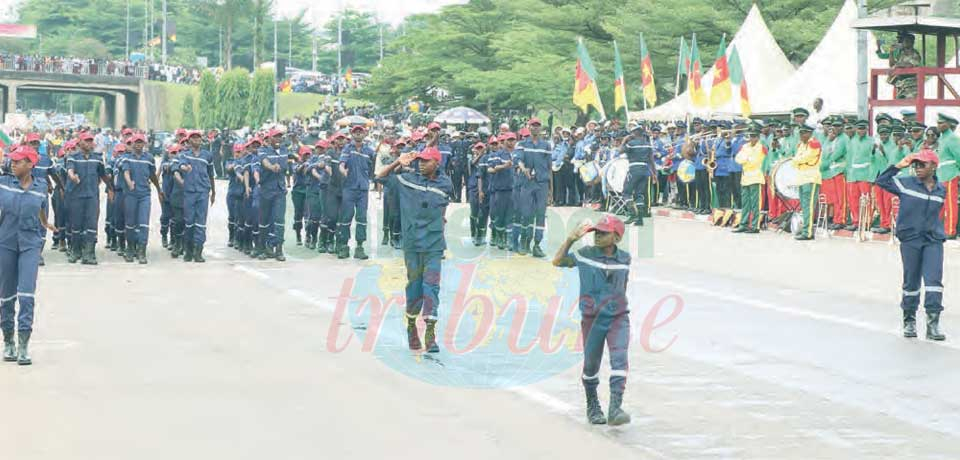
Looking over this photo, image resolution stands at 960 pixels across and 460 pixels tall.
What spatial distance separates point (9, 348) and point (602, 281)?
5487mm

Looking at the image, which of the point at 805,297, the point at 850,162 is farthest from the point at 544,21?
the point at 805,297

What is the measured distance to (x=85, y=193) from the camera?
23.5 m

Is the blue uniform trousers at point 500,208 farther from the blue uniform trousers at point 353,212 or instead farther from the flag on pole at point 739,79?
the flag on pole at point 739,79

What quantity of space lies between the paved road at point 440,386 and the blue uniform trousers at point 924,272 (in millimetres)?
384

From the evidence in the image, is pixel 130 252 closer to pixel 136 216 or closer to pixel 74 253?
pixel 136 216

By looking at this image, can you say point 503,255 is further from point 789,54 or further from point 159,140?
point 159,140

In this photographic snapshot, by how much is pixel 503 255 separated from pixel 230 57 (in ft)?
389

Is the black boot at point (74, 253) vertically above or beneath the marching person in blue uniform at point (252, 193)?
beneath

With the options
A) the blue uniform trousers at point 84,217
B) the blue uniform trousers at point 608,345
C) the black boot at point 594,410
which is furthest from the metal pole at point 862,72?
the black boot at point 594,410

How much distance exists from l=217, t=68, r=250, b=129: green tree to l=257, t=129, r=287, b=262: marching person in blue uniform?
276ft

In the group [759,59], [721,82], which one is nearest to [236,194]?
[721,82]

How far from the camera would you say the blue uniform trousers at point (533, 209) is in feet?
79.6

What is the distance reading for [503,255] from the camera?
24.5 meters

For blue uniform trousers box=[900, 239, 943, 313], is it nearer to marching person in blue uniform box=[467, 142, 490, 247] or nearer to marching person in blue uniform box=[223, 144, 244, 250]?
marching person in blue uniform box=[467, 142, 490, 247]
